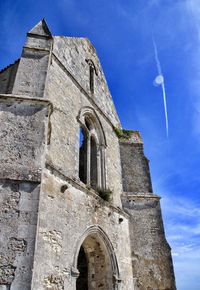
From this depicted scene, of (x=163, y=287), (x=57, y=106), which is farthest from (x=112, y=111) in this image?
(x=163, y=287)

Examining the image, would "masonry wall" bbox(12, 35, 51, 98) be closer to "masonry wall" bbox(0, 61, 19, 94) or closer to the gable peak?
the gable peak

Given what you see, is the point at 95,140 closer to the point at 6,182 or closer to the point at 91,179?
the point at 91,179

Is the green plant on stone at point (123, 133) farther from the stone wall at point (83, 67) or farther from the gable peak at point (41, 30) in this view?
the gable peak at point (41, 30)

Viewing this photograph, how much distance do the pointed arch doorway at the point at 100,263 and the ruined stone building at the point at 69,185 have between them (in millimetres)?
24

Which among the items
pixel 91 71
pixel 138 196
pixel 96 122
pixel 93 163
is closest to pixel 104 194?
pixel 93 163

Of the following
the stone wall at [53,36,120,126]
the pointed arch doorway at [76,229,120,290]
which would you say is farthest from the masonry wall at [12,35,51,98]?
the pointed arch doorway at [76,229,120,290]

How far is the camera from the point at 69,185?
6043 mm

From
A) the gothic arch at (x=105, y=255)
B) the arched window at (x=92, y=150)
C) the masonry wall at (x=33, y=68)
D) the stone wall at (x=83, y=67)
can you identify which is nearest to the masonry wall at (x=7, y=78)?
the masonry wall at (x=33, y=68)

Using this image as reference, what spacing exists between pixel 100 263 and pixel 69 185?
255 cm

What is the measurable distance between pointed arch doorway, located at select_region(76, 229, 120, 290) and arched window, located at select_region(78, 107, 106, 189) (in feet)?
5.63

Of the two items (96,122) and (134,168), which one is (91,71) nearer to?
(96,122)

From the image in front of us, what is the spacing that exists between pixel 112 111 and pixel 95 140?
2.58 metres

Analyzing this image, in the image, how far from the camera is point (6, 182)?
4.56 meters

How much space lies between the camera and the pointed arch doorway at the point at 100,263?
6703mm
